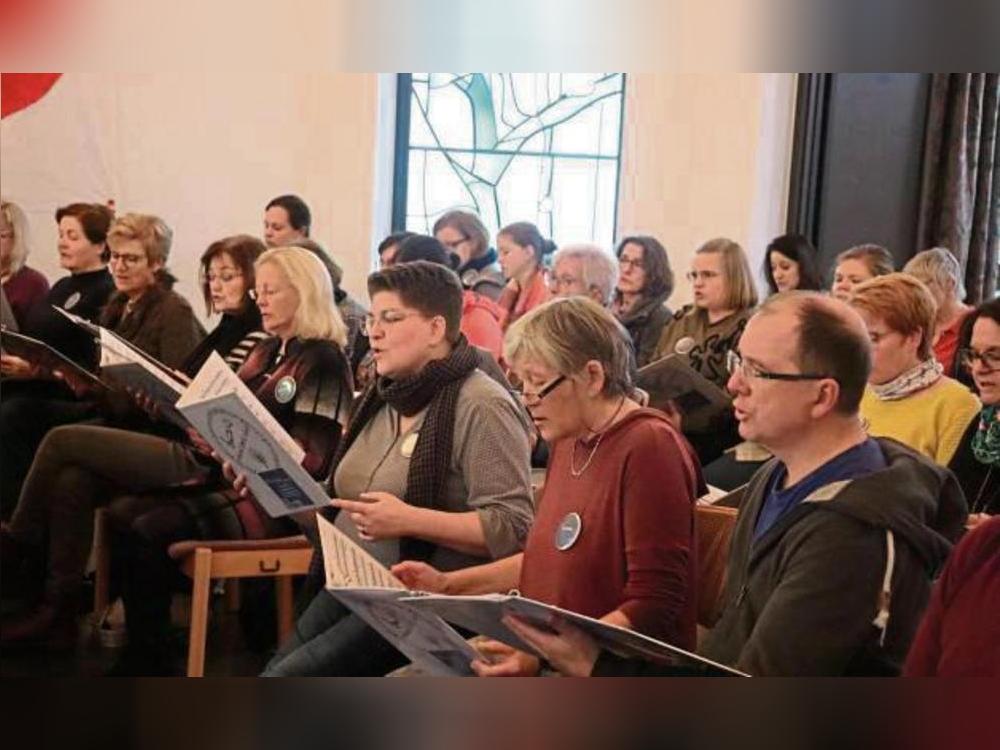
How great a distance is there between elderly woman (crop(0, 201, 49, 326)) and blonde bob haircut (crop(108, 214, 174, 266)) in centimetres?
15

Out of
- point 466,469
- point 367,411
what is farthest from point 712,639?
point 367,411

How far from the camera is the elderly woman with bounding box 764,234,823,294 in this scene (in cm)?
310

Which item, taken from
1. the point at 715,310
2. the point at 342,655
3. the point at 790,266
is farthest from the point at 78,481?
the point at 790,266

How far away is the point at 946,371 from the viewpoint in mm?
3068

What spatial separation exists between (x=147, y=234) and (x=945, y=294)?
146 cm

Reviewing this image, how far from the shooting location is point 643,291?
310 cm

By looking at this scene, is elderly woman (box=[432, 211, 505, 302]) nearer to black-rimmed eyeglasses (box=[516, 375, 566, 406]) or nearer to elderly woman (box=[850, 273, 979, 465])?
black-rimmed eyeglasses (box=[516, 375, 566, 406])

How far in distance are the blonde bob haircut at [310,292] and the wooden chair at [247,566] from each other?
1.29 feet

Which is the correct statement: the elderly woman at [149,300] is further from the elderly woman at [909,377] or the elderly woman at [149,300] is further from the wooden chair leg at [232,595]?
the elderly woman at [909,377]

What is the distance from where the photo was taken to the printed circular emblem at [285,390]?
10.6 ft

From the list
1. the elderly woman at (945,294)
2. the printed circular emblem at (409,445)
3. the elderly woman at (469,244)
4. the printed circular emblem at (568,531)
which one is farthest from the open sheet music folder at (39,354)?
the elderly woman at (945,294)

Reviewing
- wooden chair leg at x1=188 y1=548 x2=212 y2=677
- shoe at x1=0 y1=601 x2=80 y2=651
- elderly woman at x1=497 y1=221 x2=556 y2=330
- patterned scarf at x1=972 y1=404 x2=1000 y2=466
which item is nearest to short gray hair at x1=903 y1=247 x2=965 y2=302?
patterned scarf at x1=972 y1=404 x2=1000 y2=466

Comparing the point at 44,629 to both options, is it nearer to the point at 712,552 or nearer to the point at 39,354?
the point at 39,354
